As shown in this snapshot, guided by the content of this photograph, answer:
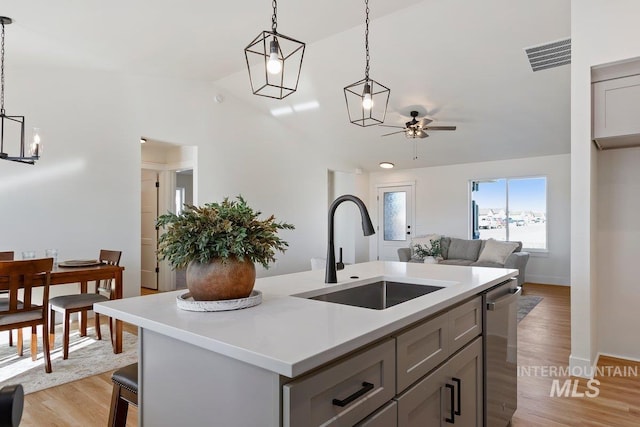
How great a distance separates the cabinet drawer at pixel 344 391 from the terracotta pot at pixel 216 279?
0.47 meters

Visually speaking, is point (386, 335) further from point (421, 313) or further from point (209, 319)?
point (209, 319)

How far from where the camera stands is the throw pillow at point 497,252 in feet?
21.2

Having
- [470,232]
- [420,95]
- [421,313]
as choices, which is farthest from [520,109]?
[421,313]

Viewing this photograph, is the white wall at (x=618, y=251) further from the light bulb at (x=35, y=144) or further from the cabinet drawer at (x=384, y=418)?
the light bulb at (x=35, y=144)

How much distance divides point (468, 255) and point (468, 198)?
5.22 feet

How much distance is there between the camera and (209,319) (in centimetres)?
114

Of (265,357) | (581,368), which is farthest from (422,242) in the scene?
(265,357)

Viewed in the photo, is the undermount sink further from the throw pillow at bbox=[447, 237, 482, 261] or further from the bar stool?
the throw pillow at bbox=[447, 237, 482, 261]

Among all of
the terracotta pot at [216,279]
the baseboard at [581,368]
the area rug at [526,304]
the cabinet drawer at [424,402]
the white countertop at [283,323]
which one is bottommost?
the area rug at [526,304]

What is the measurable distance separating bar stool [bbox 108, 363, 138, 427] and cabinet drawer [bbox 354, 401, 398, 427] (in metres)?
0.86

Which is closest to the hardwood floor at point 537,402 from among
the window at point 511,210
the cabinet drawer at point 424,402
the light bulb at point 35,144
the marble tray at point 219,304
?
the cabinet drawer at point 424,402

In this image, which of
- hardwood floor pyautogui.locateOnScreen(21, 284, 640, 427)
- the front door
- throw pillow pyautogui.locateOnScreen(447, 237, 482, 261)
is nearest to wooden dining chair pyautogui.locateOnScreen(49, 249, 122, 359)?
hardwood floor pyautogui.locateOnScreen(21, 284, 640, 427)

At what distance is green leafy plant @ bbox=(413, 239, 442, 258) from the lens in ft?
23.6

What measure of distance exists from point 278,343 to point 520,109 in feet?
19.6
